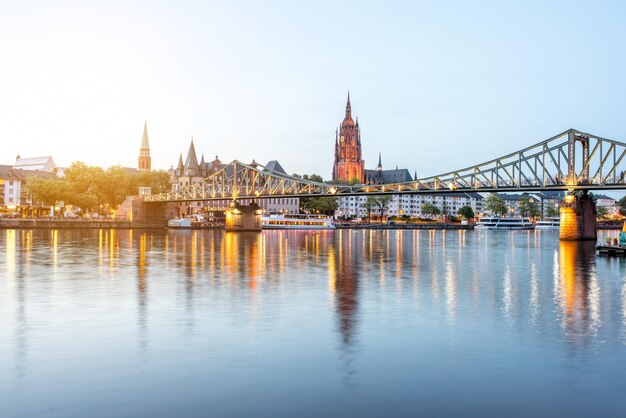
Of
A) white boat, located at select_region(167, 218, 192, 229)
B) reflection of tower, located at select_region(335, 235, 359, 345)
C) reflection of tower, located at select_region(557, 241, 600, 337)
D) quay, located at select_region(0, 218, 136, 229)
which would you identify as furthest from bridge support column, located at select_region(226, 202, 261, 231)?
reflection of tower, located at select_region(557, 241, 600, 337)

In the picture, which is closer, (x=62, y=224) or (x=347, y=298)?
(x=347, y=298)

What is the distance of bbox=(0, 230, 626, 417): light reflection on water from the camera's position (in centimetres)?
1365

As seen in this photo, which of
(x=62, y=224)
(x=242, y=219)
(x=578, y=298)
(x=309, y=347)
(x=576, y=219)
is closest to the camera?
(x=309, y=347)

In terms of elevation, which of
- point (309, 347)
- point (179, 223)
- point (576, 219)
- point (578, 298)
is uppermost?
point (576, 219)

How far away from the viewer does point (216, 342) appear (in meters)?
19.7

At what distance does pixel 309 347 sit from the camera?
62.4ft

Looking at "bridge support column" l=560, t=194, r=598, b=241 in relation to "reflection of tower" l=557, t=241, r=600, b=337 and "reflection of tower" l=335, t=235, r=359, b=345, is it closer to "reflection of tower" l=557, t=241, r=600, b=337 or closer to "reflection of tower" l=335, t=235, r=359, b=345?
"reflection of tower" l=557, t=241, r=600, b=337

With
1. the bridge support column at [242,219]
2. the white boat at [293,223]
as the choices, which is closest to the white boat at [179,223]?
the white boat at [293,223]

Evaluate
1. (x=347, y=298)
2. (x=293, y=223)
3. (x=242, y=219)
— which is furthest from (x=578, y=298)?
(x=293, y=223)

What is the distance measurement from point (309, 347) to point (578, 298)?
1747 cm

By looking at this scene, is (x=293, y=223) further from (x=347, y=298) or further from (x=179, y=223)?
(x=347, y=298)

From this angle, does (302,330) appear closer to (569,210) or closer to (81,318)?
(81,318)

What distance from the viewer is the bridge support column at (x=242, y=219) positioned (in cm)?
14488

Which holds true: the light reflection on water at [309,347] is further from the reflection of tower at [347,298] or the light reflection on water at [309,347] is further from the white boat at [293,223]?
the white boat at [293,223]
